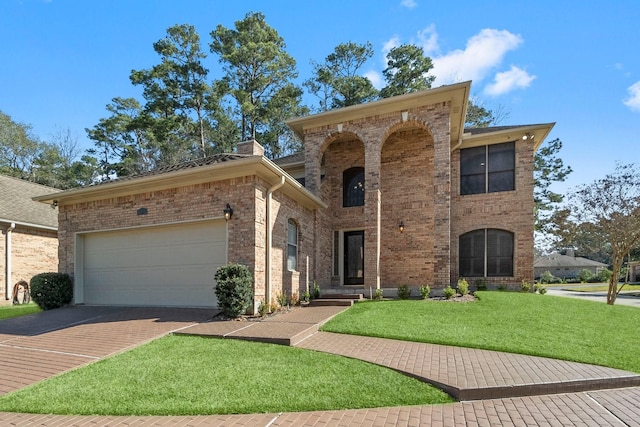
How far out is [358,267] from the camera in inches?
512

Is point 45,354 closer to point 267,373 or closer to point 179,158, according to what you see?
point 267,373

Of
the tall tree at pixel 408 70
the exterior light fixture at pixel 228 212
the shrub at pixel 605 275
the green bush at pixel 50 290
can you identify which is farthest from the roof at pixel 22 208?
the shrub at pixel 605 275

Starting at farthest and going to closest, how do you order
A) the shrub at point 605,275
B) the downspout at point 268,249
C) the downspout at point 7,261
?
the shrub at point 605,275
the downspout at point 7,261
the downspout at point 268,249

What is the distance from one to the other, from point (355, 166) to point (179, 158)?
16.4 metres

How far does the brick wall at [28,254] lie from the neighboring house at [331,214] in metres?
4.95

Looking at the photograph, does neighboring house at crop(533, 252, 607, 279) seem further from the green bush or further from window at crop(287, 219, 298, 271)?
the green bush

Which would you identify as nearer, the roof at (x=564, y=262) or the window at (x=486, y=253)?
the window at (x=486, y=253)

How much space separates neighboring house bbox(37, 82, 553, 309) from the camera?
8875 mm

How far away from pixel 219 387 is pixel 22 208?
1623cm

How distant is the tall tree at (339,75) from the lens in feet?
81.3

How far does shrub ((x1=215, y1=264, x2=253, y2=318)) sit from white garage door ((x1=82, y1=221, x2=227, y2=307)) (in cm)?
103

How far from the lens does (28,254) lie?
1426 centimetres

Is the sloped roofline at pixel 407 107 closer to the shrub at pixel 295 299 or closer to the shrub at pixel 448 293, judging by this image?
the shrub at pixel 448 293

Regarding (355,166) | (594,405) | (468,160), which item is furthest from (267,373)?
(468,160)
